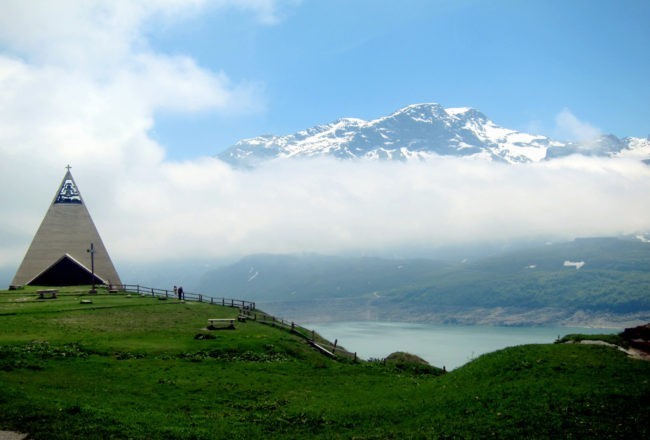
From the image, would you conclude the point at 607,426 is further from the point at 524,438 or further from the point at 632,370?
the point at 632,370

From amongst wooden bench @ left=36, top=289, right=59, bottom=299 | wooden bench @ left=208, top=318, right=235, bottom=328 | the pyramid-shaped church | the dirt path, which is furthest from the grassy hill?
the pyramid-shaped church

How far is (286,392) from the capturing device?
→ 100 ft

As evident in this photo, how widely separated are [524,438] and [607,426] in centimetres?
311

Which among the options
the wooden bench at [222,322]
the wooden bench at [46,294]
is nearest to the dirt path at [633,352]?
the wooden bench at [222,322]

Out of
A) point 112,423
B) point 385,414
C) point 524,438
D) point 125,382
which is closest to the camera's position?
point 524,438

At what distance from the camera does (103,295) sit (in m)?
77.9

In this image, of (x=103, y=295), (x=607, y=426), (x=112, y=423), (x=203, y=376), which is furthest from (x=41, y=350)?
(x=103, y=295)

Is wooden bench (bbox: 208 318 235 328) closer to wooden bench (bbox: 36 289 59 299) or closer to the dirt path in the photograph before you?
wooden bench (bbox: 36 289 59 299)

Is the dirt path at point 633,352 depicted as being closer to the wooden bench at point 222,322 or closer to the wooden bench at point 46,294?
the wooden bench at point 222,322

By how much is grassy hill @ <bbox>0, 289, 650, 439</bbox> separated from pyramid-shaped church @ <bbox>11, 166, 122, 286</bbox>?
180ft

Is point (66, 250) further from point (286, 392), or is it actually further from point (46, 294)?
point (286, 392)

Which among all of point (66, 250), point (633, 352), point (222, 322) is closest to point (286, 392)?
point (633, 352)

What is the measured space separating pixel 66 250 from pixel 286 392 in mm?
82100

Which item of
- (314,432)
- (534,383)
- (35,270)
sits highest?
(35,270)
